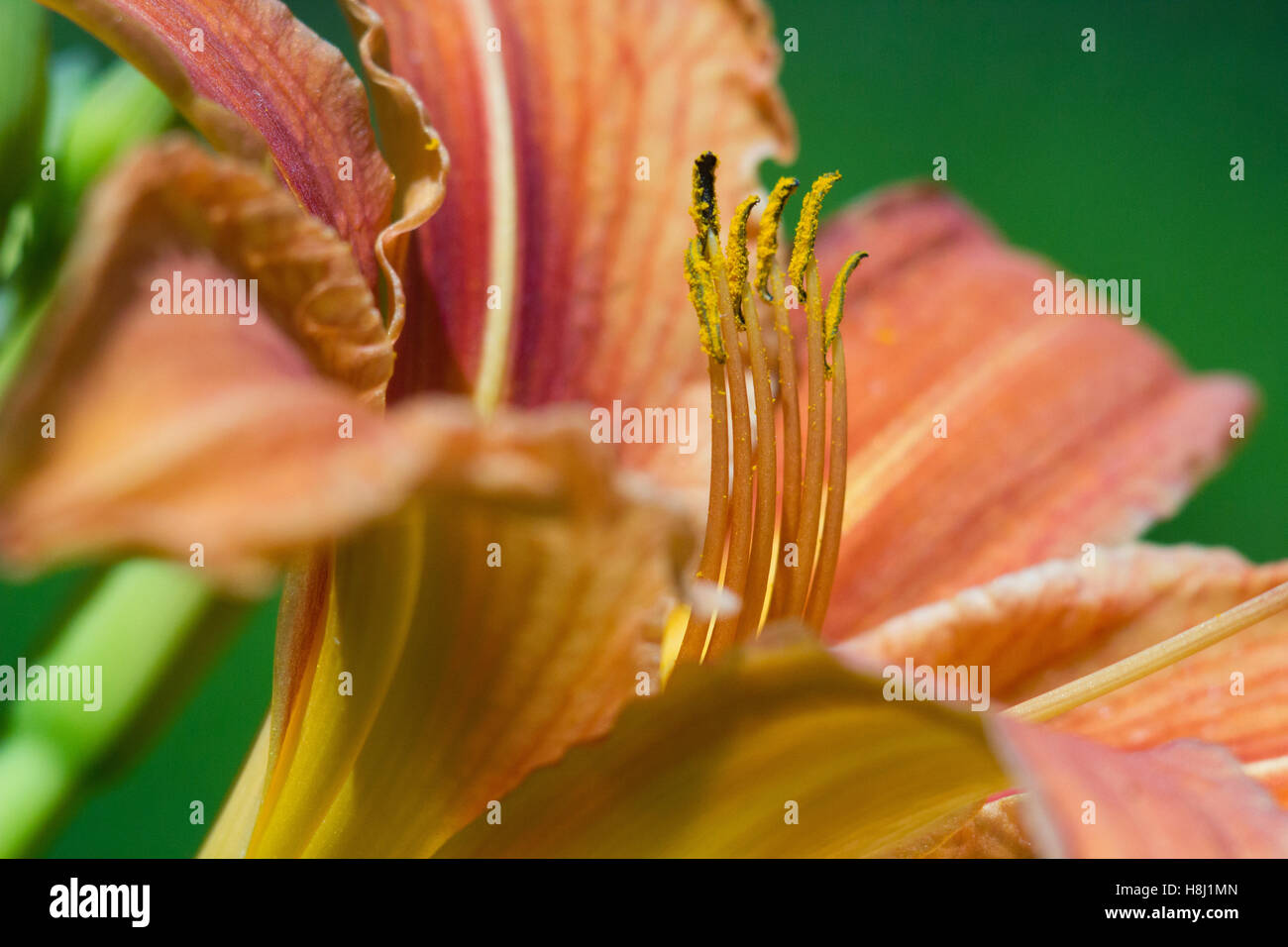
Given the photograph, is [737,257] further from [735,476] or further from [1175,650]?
[1175,650]

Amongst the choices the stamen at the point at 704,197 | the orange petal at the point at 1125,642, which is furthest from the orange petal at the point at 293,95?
the orange petal at the point at 1125,642

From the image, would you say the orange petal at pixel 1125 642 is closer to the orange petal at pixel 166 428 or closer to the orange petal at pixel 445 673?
the orange petal at pixel 445 673

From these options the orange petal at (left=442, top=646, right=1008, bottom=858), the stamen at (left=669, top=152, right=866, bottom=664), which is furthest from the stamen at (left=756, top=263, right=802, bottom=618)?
the orange petal at (left=442, top=646, right=1008, bottom=858)

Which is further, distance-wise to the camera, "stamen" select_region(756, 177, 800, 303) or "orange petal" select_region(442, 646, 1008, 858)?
"stamen" select_region(756, 177, 800, 303)

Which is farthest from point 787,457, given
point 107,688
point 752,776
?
point 107,688

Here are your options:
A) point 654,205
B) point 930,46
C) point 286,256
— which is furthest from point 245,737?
point 930,46

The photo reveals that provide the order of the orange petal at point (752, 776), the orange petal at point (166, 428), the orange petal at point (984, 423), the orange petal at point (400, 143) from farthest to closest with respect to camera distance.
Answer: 1. the orange petal at point (984, 423)
2. the orange petal at point (400, 143)
3. the orange petal at point (752, 776)
4. the orange petal at point (166, 428)

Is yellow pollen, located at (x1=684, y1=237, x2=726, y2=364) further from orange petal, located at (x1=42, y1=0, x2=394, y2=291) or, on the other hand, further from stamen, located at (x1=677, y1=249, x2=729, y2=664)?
orange petal, located at (x1=42, y1=0, x2=394, y2=291)
